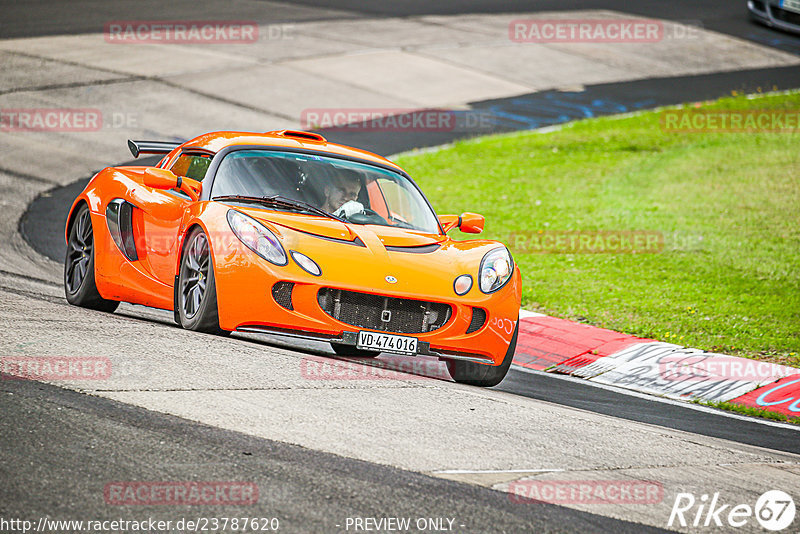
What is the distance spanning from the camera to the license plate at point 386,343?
656 centimetres

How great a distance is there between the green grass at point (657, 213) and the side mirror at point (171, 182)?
446cm

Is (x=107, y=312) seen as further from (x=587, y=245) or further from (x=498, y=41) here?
(x=498, y=41)

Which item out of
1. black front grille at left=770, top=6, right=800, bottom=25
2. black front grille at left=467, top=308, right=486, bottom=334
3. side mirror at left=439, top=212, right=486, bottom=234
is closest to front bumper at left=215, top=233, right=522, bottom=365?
black front grille at left=467, top=308, right=486, bottom=334

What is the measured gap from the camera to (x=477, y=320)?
22.7 feet

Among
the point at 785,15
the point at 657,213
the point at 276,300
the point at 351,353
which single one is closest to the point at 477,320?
the point at 276,300

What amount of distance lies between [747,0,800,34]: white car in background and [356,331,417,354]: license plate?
80.4 feet

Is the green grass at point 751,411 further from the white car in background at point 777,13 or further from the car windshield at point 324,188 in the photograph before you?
the white car in background at point 777,13

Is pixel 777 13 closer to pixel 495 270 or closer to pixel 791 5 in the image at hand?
pixel 791 5

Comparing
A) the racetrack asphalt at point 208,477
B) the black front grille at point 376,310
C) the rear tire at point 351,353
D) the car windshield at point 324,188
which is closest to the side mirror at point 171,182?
the car windshield at point 324,188

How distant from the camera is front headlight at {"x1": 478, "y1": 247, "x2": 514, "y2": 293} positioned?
7.05m

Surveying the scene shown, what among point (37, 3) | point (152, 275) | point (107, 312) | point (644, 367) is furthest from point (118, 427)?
point (37, 3)

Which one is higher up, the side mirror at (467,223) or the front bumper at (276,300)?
the side mirror at (467,223)

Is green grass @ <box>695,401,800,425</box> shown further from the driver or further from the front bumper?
the driver

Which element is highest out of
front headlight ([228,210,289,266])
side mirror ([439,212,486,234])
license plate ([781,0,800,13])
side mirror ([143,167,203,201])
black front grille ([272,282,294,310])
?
license plate ([781,0,800,13])
